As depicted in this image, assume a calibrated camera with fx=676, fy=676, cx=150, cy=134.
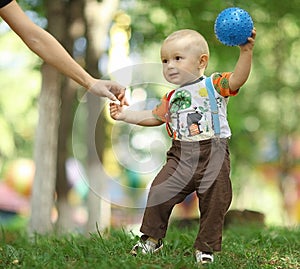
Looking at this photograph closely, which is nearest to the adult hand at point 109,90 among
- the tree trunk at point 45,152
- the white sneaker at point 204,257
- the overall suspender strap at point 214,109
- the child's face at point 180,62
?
the child's face at point 180,62

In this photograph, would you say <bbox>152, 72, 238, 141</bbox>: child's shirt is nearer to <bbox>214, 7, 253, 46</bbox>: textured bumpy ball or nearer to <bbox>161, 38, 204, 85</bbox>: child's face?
<bbox>161, 38, 204, 85</bbox>: child's face

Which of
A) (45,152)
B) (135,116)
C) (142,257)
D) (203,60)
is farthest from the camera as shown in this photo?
(45,152)

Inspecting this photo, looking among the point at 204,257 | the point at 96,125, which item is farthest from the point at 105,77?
the point at 96,125

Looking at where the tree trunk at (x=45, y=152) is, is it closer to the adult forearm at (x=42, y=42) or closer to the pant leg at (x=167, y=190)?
the adult forearm at (x=42, y=42)

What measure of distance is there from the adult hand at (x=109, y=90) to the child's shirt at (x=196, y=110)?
0.36m

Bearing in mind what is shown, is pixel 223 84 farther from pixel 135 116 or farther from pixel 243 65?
pixel 135 116

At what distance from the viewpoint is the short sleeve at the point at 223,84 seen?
162 inches

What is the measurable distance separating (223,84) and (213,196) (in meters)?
0.69

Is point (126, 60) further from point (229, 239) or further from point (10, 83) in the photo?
point (10, 83)

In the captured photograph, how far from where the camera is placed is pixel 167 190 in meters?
4.22

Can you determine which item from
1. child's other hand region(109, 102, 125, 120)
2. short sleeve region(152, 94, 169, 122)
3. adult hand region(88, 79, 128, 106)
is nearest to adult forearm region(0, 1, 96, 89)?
adult hand region(88, 79, 128, 106)

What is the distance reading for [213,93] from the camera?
4188mm

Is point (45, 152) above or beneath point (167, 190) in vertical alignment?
beneath

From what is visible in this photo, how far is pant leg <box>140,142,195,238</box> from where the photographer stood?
4215 mm
